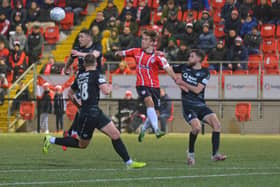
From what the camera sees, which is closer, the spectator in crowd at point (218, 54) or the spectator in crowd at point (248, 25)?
the spectator in crowd at point (218, 54)

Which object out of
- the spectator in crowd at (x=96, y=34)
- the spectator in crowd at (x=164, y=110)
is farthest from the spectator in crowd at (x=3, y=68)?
the spectator in crowd at (x=164, y=110)

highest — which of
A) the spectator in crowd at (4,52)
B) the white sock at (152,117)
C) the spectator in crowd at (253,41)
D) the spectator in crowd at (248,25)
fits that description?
the spectator in crowd at (248,25)

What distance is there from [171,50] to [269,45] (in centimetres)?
332

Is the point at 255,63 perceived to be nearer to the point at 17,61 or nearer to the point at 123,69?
the point at 123,69

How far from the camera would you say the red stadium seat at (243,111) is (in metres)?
28.1

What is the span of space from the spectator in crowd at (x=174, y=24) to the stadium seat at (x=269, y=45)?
9.72 feet

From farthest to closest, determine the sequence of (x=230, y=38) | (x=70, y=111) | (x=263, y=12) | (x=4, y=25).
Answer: (x=4, y=25)
(x=263, y=12)
(x=230, y=38)
(x=70, y=111)

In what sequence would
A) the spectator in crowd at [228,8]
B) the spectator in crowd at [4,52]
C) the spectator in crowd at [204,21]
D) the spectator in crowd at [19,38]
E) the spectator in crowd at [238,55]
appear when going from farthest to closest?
the spectator in crowd at [19,38] → the spectator in crowd at [4,52] → the spectator in crowd at [228,8] → the spectator in crowd at [204,21] → the spectator in crowd at [238,55]

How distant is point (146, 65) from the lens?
61.7 feet

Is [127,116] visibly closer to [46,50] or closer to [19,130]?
[19,130]

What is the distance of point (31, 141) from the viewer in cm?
2316

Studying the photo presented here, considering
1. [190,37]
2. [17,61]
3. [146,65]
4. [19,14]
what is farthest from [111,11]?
[146,65]

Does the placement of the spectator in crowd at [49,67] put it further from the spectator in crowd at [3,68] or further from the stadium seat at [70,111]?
the stadium seat at [70,111]

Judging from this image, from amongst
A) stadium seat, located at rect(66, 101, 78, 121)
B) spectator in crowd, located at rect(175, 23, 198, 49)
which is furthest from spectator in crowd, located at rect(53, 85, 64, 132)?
spectator in crowd, located at rect(175, 23, 198, 49)
